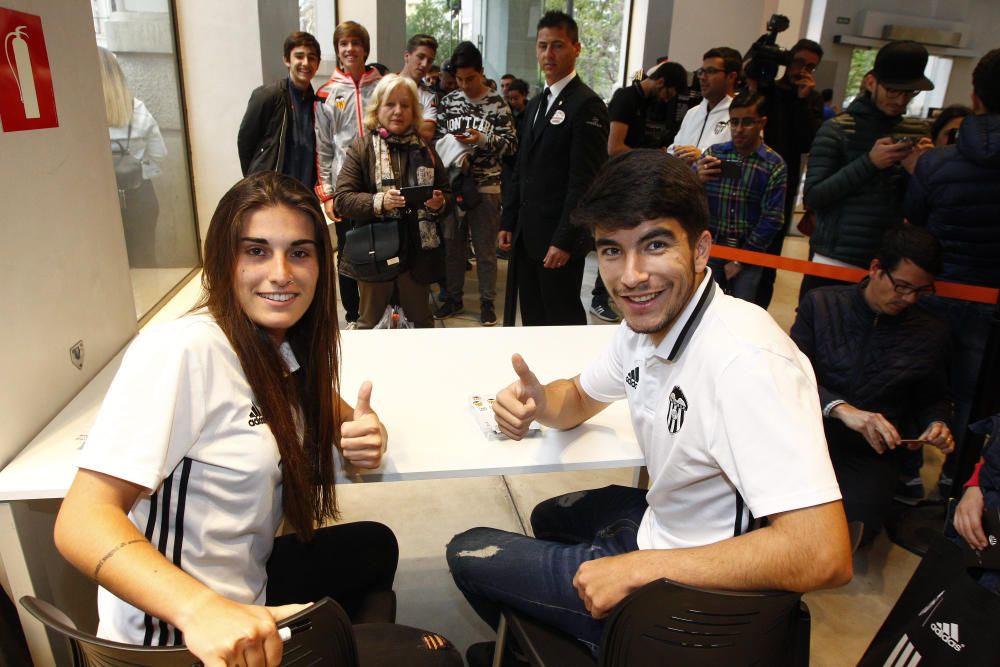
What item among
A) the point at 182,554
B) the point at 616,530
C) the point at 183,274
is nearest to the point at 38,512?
the point at 182,554

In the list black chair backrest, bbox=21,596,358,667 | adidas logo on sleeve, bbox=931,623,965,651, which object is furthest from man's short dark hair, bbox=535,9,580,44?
black chair backrest, bbox=21,596,358,667

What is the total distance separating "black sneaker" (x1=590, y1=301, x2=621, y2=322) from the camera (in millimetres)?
4578

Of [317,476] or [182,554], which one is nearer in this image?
[182,554]

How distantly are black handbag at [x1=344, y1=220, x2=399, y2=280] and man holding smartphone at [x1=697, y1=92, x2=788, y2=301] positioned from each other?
146 cm

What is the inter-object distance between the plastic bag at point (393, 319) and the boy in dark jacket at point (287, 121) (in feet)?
2.90

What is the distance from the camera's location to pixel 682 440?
→ 1.18 m

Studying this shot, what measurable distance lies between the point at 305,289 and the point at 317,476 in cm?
38

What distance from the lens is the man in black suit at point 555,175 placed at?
295 cm

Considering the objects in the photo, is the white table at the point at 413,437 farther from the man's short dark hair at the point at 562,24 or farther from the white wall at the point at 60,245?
the man's short dark hair at the point at 562,24

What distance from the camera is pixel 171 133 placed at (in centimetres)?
433

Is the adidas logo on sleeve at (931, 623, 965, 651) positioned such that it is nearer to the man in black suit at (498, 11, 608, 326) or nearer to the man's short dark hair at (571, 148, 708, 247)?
the man's short dark hair at (571, 148, 708, 247)

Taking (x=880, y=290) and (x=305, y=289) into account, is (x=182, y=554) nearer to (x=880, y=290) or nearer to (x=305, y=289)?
(x=305, y=289)

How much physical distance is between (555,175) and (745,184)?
90 centimetres

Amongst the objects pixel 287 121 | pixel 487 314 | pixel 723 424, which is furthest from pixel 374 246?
pixel 723 424
